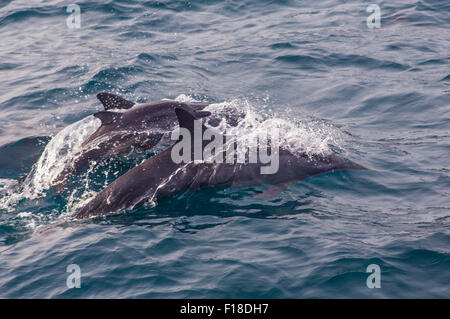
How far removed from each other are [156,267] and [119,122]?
162 inches

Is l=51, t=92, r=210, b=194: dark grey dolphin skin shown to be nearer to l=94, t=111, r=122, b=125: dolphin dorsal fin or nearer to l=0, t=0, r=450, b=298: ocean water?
l=94, t=111, r=122, b=125: dolphin dorsal fin

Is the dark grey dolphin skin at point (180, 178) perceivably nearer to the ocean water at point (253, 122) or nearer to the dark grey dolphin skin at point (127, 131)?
the ocean water at point (253, 122)

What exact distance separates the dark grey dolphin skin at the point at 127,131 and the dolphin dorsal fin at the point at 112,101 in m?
0.02

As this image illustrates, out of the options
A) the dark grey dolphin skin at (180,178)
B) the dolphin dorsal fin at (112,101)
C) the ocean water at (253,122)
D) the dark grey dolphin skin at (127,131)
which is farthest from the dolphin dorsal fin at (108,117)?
the dark grey dolphin skin at (180,178)

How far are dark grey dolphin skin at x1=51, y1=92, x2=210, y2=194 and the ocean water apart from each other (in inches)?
9.0

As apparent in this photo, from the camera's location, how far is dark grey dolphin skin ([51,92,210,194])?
10625 mm

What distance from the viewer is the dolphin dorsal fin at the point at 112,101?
433 inches

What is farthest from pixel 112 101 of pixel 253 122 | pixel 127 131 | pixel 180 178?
pixel 180 178

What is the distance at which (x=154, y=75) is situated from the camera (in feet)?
52.0

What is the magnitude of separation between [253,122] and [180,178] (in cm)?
232

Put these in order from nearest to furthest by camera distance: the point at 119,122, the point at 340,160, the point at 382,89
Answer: the point at 340,160 < the point at 119,122 < the point at 382,89

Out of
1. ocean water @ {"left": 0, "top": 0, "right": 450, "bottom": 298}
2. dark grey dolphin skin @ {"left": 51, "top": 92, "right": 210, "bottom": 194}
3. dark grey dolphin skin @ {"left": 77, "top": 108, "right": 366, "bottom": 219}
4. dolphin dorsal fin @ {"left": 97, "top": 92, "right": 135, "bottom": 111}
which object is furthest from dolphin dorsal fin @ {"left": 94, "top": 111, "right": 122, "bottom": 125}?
dark grey dolphin skin @ {"left": 77, "top": 108, "right": 366, "bottom": 219}
